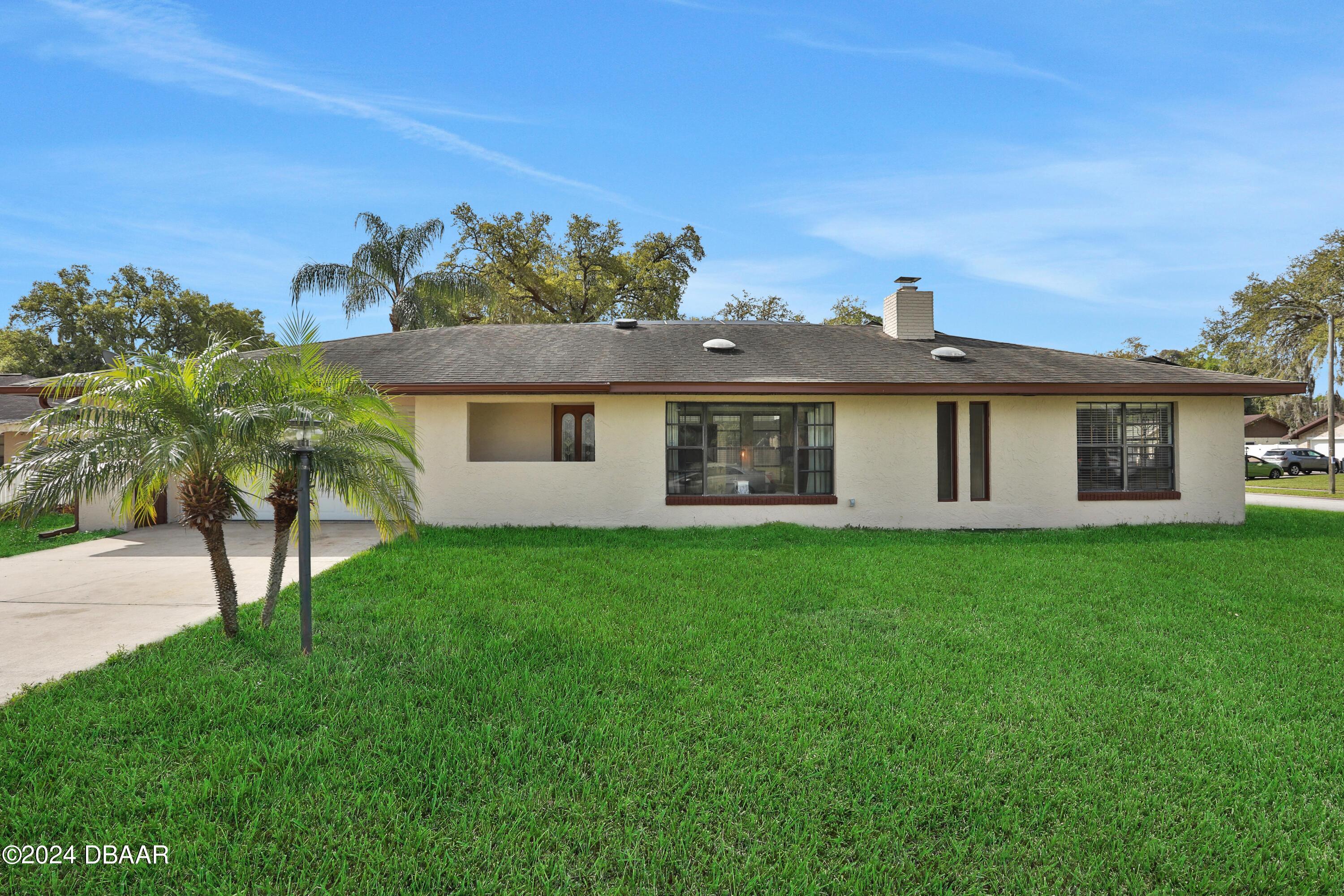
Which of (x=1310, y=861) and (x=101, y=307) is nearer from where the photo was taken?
(x=1310, y=861)

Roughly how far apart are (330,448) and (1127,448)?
13.9 metres

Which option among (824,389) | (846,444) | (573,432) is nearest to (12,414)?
(573,432)

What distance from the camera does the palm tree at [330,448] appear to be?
5.61m

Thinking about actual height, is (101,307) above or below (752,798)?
above

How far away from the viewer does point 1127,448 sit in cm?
1262

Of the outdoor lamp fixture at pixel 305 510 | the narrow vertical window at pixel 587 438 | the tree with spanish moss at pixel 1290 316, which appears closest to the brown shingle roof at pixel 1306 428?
the tree with spanish moss at pixel 1290 316

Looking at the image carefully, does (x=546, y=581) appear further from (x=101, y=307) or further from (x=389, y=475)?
(x=101, y=307)

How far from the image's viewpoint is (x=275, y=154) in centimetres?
1285

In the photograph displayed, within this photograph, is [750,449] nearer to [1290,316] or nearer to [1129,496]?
[1129,496]

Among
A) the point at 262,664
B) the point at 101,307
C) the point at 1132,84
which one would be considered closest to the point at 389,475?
the point at 262,664

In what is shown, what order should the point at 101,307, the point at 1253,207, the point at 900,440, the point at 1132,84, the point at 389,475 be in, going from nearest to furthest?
the point at 389,475, the point at 900,440, the point at 1132,84, the point at 1253,207, the point at 101,307

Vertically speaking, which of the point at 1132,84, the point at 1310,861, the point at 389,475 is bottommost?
the point at 1310,861

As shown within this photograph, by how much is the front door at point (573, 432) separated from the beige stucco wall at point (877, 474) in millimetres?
2195

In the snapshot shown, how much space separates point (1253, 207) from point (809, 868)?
21547 millimetres
